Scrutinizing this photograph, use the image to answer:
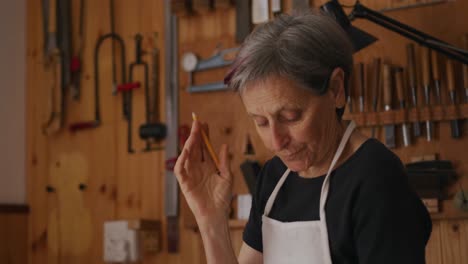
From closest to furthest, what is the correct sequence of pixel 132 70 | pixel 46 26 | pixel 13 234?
pixel 132 70 < pixel 13 234 < pixel 46 26

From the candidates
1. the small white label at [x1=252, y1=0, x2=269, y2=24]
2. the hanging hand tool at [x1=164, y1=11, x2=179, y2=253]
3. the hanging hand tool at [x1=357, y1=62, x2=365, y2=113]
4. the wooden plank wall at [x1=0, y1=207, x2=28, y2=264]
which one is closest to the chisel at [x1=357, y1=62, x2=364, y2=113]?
the hanging hand tool at [x1=357, y1=62, x2=365, y2=113]

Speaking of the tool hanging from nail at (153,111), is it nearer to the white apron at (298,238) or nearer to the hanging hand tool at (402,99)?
the hanging hand tool at (402,99)

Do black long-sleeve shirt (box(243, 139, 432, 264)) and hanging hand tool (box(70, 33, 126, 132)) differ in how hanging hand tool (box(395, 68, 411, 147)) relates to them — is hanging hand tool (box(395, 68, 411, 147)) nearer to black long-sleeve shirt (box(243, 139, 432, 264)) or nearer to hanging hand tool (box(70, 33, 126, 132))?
black long-sleeve shirt (box(243, 139, 432, 264))

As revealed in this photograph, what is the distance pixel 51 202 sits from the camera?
377 centimetres

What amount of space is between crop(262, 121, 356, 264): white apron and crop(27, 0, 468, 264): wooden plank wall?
4.58 ft

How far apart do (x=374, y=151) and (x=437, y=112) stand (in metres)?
1.39

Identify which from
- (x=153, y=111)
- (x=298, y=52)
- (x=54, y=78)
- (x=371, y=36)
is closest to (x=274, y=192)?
(x=298, y=52)

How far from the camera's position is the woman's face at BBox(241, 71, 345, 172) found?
4.44 ft

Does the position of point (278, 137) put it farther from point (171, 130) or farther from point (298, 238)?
point (171, 130)

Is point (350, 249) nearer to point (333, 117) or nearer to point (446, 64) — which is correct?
point (333, 117)

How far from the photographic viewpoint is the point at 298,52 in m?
1.32

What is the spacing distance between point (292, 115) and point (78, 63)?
8.34ft

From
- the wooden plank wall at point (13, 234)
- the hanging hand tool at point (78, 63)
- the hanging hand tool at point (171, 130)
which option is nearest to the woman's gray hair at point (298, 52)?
the hanging hand tool at point (171, 130)

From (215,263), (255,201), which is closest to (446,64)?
(255,201)
